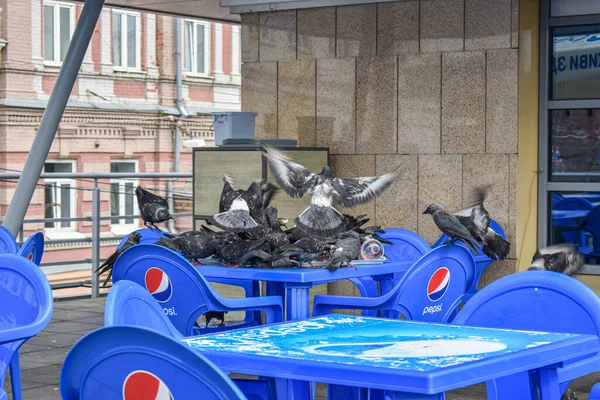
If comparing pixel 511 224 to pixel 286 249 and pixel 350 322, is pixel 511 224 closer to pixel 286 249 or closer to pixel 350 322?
pixel 286 249

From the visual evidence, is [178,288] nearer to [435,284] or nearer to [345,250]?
[345,250]

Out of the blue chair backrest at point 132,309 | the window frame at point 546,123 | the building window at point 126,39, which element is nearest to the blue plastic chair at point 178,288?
the blue chair backrest at point 132,309

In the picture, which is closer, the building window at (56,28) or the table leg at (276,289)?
the table leg at (276,289)

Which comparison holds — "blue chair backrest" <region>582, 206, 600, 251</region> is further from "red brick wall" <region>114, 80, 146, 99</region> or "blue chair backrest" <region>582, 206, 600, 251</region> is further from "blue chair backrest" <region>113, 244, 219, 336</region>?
"red brick wall" <region>114, 80, 146, 99</region>

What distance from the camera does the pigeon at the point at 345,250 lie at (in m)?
A: 4.56

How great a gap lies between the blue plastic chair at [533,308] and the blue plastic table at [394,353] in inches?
6.4

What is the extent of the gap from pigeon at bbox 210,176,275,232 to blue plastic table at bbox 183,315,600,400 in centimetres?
188

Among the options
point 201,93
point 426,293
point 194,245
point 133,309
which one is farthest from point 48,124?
point 201,93

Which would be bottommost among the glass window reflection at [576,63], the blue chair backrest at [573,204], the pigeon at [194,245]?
the pigeon at [194,245]

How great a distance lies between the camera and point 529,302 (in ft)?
9.96

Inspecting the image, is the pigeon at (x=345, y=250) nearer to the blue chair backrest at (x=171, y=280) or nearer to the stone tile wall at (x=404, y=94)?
the blue chair backrest at (x=171, y=280)

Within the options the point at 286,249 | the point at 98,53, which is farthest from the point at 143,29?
the point at 286,249

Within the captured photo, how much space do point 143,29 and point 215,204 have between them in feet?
63.7

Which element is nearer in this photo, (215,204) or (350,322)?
(350,322)
